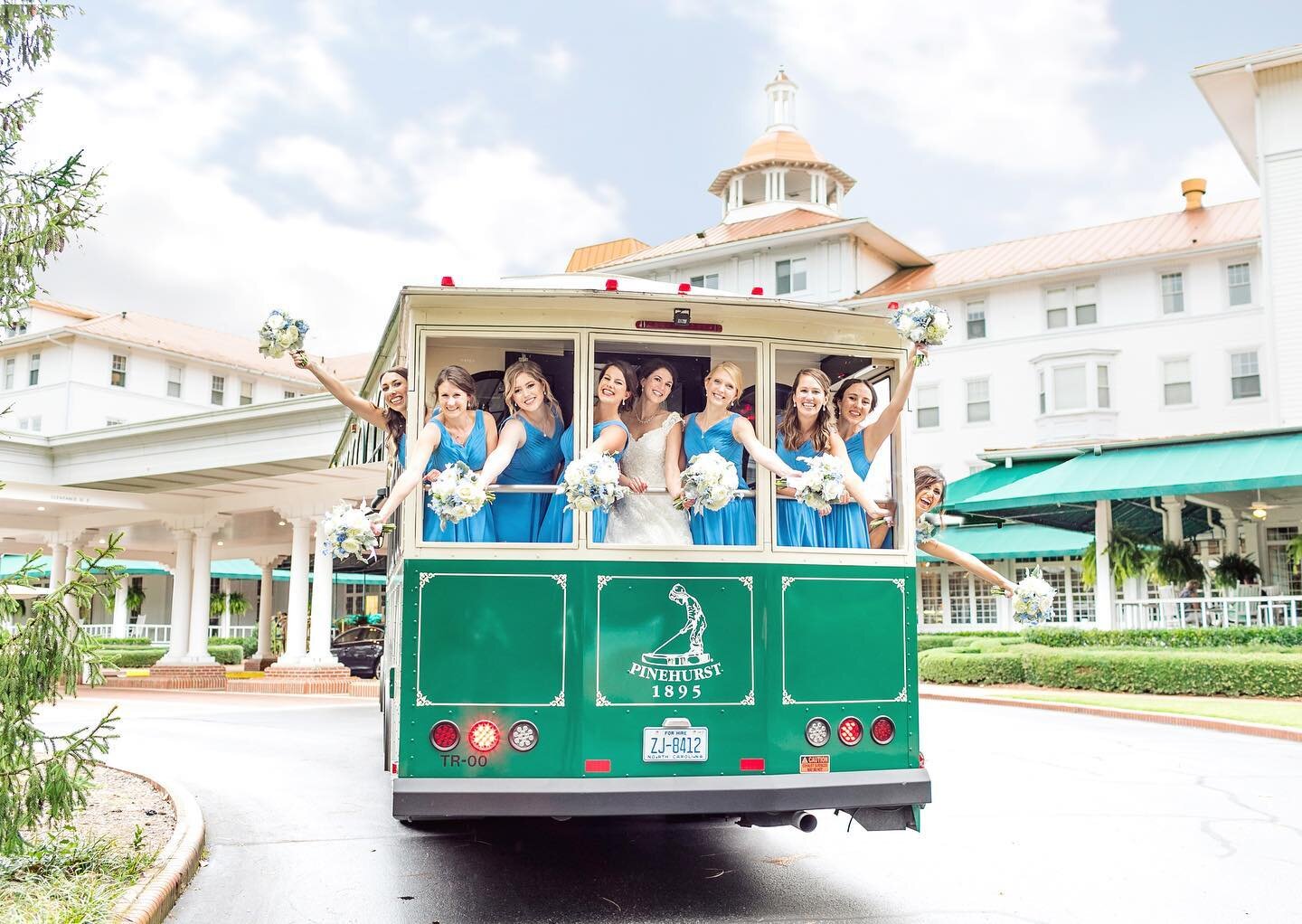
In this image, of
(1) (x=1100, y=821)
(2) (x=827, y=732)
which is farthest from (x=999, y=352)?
(2) (x=827, y=732)

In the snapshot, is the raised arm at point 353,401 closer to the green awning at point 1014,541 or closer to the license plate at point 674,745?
the license plate at point 674,745

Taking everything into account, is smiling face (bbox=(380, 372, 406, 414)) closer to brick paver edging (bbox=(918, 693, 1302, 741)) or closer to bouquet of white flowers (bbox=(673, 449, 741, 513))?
bouquet of white flowers (bbox=(673, 449, 741, 513))

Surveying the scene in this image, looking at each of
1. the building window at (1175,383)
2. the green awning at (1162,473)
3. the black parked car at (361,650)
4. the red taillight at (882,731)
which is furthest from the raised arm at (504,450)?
the building window at (1175,383)

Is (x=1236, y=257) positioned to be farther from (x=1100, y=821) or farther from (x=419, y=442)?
(x=419, y=442)

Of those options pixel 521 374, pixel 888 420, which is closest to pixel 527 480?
pixel 521 374

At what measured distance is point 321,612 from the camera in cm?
2380

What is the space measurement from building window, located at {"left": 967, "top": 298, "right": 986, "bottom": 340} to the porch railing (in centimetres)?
1832

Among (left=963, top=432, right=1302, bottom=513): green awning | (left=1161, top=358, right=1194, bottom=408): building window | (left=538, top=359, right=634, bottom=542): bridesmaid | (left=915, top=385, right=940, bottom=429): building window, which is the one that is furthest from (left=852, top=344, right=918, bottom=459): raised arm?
(left=915, top=385, right=940, bottom=429): building window

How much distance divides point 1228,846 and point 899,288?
36.6 m

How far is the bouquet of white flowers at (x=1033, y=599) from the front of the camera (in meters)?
7.16

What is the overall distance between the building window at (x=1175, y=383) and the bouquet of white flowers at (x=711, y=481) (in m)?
35.4

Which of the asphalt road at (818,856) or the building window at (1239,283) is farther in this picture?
the building window at (1239,283)

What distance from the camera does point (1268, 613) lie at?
68.4ft

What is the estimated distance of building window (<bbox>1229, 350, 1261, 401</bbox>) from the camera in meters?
36.5
